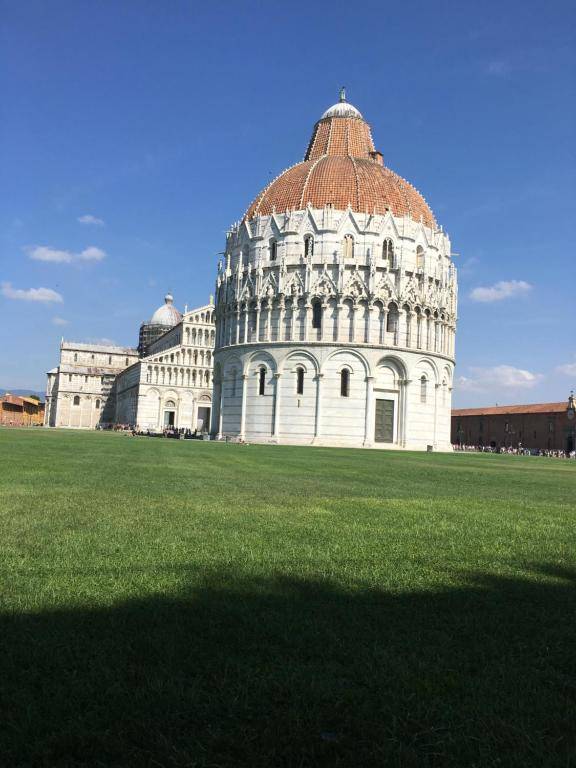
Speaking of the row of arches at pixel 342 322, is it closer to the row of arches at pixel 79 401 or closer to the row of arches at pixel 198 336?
the row of arches at pixel 198 336

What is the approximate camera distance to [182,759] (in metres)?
3.09

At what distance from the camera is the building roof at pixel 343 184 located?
56.8 m

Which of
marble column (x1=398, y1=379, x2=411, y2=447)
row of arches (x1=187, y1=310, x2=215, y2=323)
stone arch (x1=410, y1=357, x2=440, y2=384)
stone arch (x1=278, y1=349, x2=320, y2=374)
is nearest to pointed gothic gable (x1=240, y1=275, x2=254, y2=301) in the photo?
stone arch (x1=278, y1=349, x2=320, y2=374)

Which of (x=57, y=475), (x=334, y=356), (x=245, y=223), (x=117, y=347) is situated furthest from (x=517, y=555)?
(x=117, y=347)

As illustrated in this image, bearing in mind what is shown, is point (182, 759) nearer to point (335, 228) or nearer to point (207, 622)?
point (207, 622)

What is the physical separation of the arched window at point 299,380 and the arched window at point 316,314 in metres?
3.68

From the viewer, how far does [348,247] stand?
54.8 metres

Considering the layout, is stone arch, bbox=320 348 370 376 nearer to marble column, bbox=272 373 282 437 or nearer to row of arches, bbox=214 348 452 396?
row of arches, bbox=214 348 452 396

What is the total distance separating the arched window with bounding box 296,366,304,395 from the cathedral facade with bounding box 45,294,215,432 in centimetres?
2977

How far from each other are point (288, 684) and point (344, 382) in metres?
50.2

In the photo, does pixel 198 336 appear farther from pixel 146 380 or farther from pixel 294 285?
pixel 294 285

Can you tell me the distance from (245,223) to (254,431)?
1822cm

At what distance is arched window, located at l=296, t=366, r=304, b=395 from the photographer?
5422 centimetres

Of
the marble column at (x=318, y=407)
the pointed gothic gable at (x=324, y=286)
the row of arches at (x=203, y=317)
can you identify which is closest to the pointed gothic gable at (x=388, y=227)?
the pointed gothic gable at (x=324, y=286)
